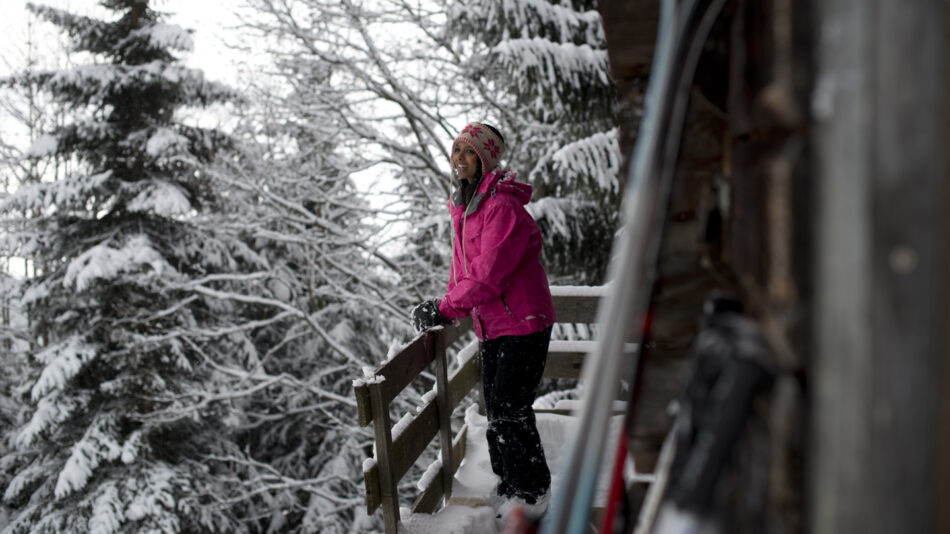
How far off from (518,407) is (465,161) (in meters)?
1.09

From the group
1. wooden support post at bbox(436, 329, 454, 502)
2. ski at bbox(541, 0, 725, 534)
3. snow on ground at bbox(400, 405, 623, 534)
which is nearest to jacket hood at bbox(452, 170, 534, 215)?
wooden support post at bbox(436, 329, 454, 502)

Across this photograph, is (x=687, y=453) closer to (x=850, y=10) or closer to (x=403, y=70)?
(x=850, y=10)

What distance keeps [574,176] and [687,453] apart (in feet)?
20.1

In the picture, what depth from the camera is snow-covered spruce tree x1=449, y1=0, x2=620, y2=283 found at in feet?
21.8

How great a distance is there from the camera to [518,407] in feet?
8.66

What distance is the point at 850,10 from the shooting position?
58 centimetres

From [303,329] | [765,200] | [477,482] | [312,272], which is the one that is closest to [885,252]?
[765,200]

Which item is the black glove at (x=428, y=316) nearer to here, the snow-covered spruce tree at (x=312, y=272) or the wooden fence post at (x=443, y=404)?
the wooden fence post at (x=443, y=404)

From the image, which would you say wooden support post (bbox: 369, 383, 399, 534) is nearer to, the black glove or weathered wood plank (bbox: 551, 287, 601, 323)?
the black glove

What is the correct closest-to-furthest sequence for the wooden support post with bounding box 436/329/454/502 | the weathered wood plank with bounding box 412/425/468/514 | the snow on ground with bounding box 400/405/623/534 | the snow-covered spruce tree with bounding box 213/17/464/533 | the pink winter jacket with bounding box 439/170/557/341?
the pink winter jacket with bounding box 439/170/557/341, the snow on ground with bounding box 400/405/623/534, the weathered wood plank with bounding box 412/425/468/514, the wooden support post with bounding box 436/329/454/502, the snow-covered spruce tree with bounding box 213/17/464/533

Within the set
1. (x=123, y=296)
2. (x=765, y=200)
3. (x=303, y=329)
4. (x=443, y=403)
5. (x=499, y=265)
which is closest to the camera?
(x=765, y=200)

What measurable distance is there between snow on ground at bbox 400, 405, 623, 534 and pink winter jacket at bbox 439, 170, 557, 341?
1.78 feet

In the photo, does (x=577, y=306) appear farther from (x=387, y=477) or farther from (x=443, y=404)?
(x=387, y=477)

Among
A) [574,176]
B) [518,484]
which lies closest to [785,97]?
[518,484]
